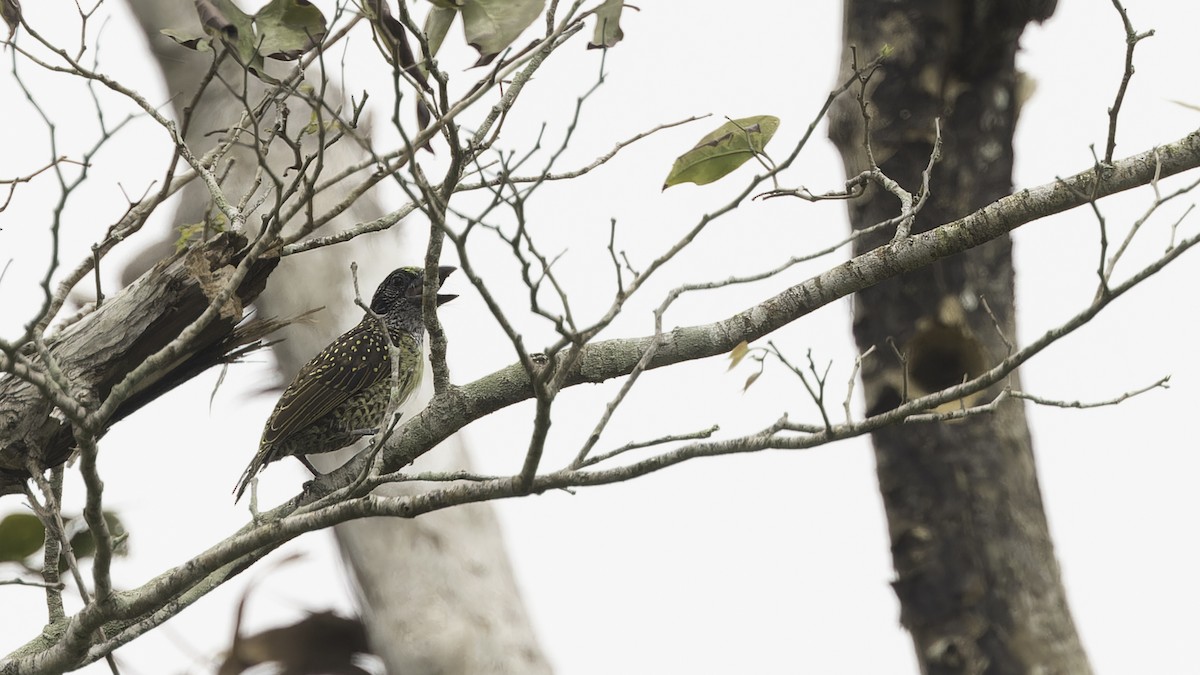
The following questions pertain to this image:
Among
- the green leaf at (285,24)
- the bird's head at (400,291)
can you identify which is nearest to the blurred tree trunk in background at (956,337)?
the bird's head at (400,291)

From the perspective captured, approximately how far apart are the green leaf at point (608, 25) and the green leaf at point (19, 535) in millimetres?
2282

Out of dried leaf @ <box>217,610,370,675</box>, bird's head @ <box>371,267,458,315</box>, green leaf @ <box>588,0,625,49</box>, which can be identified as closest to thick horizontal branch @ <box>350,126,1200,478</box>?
green leaf @ <box>588,0,625,49</box>

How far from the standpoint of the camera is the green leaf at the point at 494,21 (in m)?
2.83

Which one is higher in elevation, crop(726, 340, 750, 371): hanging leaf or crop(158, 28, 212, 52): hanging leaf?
crop(158, 28, 212, 52): hanging leaf

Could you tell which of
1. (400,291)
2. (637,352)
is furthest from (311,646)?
(637,352)

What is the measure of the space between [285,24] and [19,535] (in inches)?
73.7

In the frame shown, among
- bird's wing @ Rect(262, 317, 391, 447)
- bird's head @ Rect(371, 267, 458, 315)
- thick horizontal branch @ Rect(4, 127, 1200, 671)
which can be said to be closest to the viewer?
thick horizontal branch @ Rect(4, 127, 1200, 671)

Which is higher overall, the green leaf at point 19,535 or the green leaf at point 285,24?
the green leaf at point 285,24

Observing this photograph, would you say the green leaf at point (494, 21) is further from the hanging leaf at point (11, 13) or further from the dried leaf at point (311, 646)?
the dried leaf at point (311, 646)

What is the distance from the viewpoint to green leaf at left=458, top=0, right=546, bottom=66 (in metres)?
2.83

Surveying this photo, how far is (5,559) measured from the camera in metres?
3.72

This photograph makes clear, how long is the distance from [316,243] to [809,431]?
4.83ft

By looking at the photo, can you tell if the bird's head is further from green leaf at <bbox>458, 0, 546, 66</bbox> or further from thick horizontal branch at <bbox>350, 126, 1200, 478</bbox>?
green leaf at <bbox>458, 0, 546, 66</bbox>

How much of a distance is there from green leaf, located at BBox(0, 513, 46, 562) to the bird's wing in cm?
82
